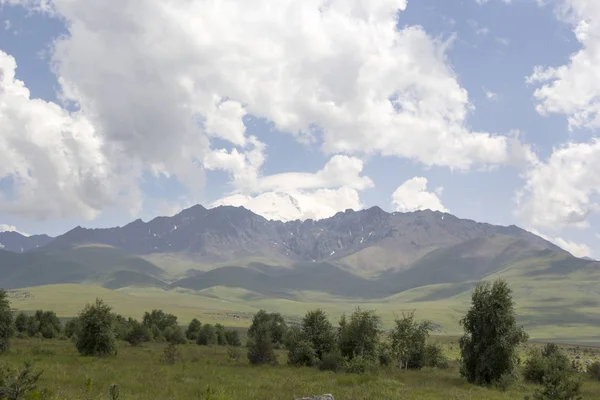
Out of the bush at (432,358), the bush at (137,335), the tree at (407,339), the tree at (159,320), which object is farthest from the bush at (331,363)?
the tree at (159,320)

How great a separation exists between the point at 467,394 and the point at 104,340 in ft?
142

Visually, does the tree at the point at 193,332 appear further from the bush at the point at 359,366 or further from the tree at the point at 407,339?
the bush at the point at 359,366

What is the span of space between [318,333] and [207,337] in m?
43.0

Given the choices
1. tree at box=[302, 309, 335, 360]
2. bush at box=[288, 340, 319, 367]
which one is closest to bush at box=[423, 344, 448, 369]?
tree at box=[302, 309, 335, 360]

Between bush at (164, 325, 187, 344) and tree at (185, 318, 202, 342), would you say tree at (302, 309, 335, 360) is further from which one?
tree at (185, 318, 202, 342)

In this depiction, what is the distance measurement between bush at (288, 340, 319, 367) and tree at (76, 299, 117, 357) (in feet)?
76.1

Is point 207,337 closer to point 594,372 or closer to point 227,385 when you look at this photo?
point 227,385

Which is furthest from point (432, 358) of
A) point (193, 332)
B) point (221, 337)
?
point (193, 332)

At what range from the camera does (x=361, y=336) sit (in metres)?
54.3

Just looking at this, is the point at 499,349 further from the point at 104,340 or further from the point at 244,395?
the point at 104,340

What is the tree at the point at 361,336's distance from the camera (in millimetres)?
53875

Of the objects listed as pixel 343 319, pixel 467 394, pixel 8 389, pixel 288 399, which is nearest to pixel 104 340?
pixel 343 319

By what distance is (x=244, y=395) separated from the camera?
2758 centimetres

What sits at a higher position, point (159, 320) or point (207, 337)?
point (159, 320)
